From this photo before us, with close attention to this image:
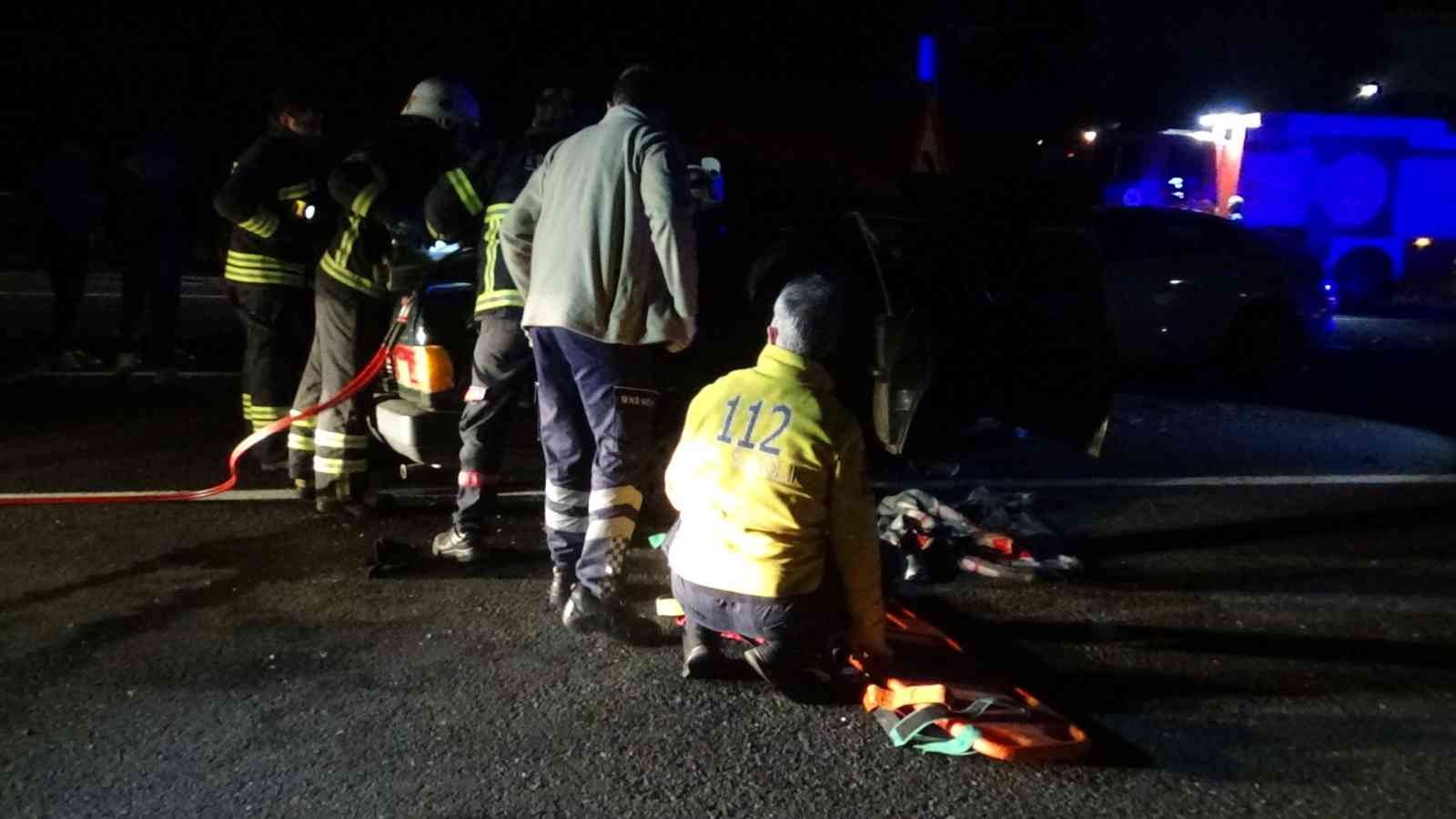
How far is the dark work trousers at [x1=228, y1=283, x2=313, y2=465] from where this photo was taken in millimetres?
6609

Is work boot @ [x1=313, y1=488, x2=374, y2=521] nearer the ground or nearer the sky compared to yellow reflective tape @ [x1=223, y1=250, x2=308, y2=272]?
nearer the ground

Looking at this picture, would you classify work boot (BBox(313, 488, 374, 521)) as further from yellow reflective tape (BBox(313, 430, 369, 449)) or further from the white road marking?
the white road marking

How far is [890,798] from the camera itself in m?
3.61

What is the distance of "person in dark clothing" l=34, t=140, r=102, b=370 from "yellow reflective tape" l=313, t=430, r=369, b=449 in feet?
16.2

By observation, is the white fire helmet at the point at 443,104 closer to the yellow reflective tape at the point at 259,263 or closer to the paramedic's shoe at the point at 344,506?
the yellow reflective tape at the point at 259,263

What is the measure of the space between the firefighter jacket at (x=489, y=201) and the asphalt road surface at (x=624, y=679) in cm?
110

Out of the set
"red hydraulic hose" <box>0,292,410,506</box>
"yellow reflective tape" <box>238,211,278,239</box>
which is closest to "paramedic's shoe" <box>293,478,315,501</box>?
"red hydraulic hose" <box>0,292,410,506</box>

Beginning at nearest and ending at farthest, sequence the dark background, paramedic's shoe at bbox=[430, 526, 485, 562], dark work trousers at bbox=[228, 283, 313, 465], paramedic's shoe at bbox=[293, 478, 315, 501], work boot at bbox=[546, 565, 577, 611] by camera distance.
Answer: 1. work boot at bbox=[546, 565, 577, 611]
2. paramedic's shoe at bbox=[430, 526, 485, 562]
3. paramedic's shoe at bbox=[293, 478, 315, 501]
4. dark work trousers at bbox=[228, 283, 313, 465]
5. the dark background

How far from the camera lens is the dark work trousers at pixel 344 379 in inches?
239

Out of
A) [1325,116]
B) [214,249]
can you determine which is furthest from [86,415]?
[1325,116]

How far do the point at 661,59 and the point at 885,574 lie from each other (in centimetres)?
3112

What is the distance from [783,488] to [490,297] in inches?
67.5

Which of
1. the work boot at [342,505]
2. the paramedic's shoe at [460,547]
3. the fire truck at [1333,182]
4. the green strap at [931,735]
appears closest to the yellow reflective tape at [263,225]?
the work boot at [342,505]

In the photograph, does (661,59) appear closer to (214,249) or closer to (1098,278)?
(214,249)
